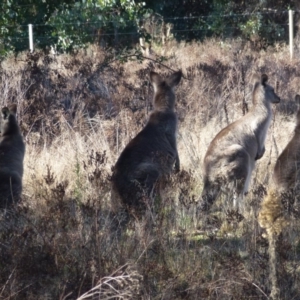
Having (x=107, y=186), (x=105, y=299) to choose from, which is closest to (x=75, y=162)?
(x=107, y=186)

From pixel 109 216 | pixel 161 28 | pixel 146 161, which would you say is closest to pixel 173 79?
pixel 146 161

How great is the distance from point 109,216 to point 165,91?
3.49 metres

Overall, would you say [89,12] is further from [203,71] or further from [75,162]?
[75,162]

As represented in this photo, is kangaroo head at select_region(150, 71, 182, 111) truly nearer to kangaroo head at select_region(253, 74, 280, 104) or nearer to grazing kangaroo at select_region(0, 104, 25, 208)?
kangaroo head at select_region(253, 74, 280, 104)

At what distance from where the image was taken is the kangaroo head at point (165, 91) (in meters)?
9.95

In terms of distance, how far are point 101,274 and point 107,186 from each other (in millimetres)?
2308

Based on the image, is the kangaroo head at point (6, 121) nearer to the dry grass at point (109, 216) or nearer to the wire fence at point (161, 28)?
the dry grass at point (109, 216)

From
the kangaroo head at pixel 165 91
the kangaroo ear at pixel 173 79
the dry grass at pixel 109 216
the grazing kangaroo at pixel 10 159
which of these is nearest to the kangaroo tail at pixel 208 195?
the dry grass at pixel 109 216

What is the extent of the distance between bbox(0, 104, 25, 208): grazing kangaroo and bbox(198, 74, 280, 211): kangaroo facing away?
1.91 m

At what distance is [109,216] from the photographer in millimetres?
7043

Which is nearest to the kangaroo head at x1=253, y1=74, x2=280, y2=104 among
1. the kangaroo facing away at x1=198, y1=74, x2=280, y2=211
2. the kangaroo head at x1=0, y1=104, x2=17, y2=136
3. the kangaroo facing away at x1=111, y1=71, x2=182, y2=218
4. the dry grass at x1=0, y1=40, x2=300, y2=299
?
the kangaroo facing away at x1=198, y1=74, x2=280, y2=211

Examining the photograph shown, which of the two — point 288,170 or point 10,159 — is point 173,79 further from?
point 10,159

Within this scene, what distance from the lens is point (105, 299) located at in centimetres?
489

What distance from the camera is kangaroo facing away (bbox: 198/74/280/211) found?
28.3ft
